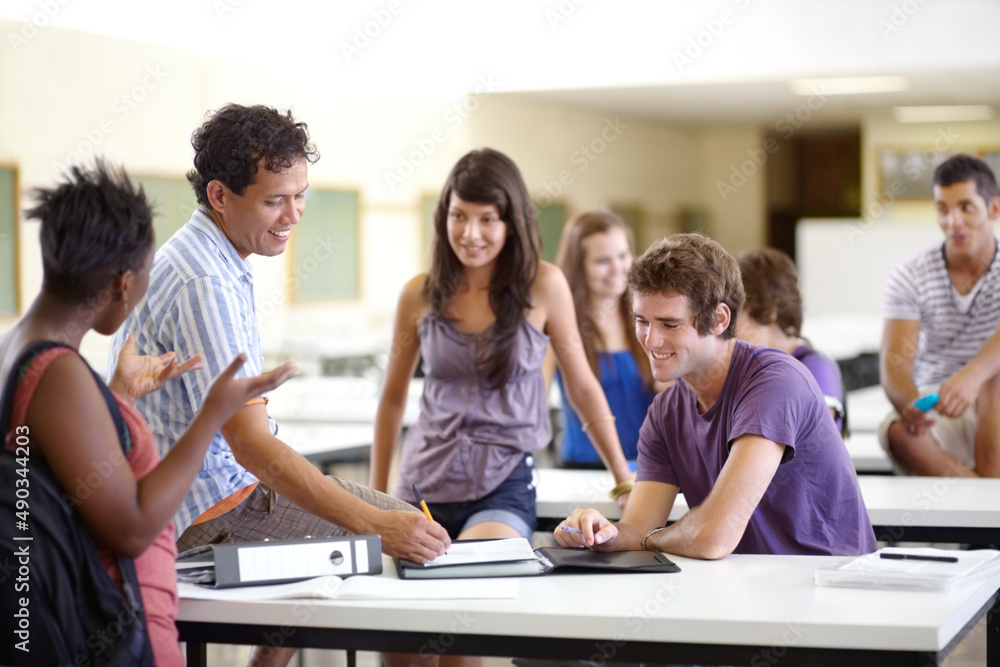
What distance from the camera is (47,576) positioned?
1.47 metres

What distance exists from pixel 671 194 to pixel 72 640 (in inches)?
488

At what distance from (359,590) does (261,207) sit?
2.55ft

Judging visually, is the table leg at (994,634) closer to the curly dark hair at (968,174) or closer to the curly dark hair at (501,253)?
the curly dark hair at (501,253)

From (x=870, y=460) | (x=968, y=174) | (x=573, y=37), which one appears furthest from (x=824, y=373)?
(x=573, y=37)

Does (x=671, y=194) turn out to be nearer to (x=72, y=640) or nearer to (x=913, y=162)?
(x=913, y=162)

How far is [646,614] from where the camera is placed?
1619mm

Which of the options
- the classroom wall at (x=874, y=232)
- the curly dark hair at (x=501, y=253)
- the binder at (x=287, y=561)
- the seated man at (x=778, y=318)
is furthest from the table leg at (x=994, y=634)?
the classroom wall at (x=874, y=232)

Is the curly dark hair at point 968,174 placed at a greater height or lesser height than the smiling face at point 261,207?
greater

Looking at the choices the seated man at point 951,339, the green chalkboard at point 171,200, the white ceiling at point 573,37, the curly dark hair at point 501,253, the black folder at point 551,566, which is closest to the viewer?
the black folder at point 551,566

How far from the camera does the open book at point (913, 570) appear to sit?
1711mm

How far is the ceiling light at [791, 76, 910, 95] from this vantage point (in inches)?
342

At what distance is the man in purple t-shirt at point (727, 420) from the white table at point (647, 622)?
0.27 metres

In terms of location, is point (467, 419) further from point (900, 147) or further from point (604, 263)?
point (900, 147)

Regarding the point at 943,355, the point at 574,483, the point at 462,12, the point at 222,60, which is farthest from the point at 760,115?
the point at 574,483
